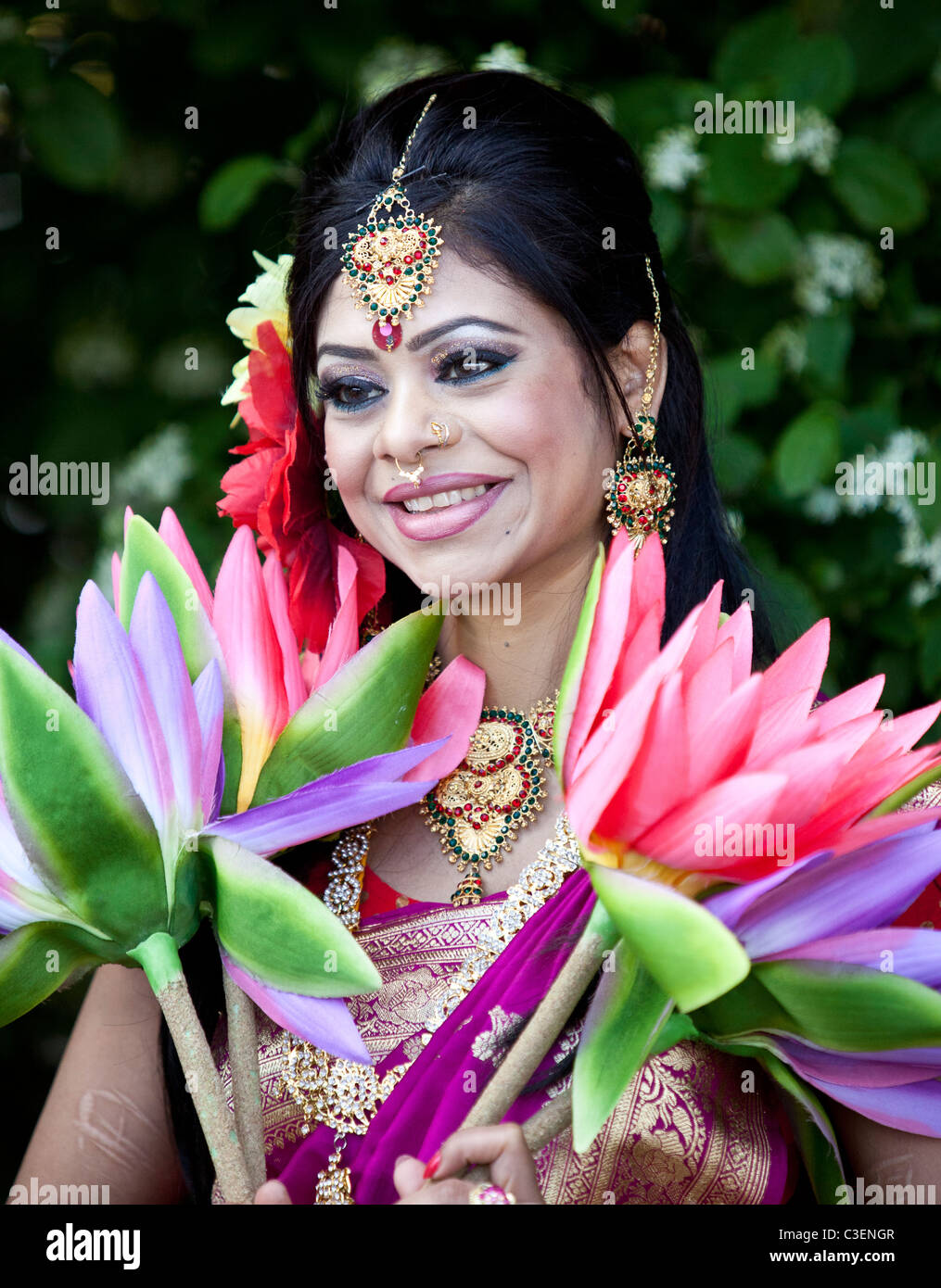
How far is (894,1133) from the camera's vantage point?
3.55ft

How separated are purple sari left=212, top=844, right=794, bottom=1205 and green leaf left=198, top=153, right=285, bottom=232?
128cm

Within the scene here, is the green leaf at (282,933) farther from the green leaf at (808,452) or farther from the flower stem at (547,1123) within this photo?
the green leaf at (808,452)

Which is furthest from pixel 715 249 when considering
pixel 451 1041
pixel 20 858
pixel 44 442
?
pixel 20 858

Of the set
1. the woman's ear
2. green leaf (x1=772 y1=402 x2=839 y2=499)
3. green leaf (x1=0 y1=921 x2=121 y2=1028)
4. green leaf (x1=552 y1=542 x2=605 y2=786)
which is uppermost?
green leaf (x1=772 y1=402 x2=839 y2=499)

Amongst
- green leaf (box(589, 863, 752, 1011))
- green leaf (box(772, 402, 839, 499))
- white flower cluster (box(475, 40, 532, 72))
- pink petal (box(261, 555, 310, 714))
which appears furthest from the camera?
green leaf (box(772, 402, 839, 499))

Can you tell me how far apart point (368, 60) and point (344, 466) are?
3.51 feet

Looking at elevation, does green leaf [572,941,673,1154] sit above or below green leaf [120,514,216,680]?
below

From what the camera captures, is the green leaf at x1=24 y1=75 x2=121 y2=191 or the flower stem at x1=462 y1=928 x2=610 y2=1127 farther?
the green leaf at x1=24 y1=75 x2=121 y2=191

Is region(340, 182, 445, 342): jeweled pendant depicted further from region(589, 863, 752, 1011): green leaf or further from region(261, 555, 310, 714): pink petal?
region(589, 863, 752, 1011): green leaf

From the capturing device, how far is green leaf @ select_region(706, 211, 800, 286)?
1.99 m

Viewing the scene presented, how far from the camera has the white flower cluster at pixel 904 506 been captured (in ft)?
6.63

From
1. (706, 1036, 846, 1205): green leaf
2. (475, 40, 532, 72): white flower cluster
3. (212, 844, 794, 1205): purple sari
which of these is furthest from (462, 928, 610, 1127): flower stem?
(475, 40, 532, 72): white flower cluster

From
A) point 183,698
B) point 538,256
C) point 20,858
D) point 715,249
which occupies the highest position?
point 715,249
